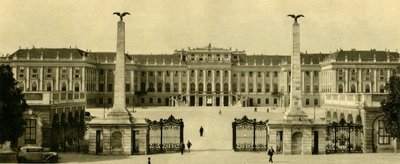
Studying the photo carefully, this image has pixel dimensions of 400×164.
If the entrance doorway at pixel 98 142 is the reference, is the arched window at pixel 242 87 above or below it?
above

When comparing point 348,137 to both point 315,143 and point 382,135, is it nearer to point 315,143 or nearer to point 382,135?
point 382,135

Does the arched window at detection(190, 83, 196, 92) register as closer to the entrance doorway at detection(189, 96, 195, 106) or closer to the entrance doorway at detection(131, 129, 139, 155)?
the entrance doorway at detection(189, 96, 195, 106)

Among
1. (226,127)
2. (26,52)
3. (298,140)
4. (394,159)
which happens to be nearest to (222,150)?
(298,140)

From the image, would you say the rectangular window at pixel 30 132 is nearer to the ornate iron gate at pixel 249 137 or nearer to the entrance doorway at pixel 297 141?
the ornate iron gate at pixel 249 137

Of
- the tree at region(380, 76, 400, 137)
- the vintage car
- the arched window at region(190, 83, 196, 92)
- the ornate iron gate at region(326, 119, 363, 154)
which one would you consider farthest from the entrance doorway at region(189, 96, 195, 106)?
the vintage car

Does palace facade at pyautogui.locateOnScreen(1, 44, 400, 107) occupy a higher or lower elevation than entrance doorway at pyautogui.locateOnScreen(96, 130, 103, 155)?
higher

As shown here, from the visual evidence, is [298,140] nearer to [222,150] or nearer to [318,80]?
[222,150]

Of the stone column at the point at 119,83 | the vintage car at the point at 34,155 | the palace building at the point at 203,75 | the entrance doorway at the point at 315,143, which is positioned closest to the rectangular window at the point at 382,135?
the entrance doorway at the point at 315,143
